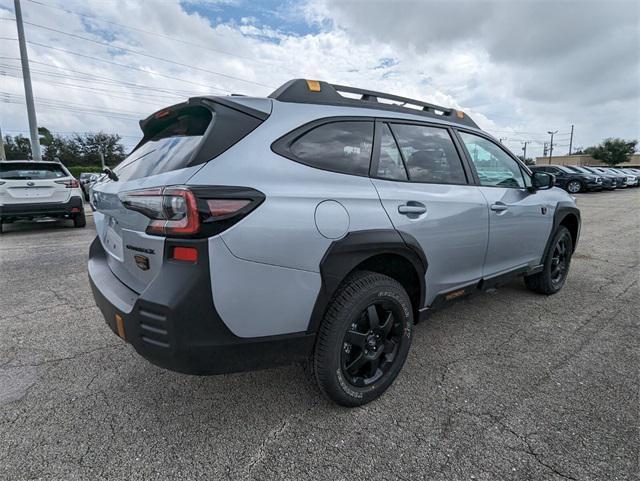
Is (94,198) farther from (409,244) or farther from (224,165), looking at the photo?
(409,244)

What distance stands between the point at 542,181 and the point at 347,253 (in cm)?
265

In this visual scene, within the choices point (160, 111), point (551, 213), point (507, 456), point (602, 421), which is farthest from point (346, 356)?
point (551, 213)

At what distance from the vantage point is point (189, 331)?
160 centimetres

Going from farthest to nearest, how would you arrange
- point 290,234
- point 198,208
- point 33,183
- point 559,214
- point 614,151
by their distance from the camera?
1. point 614,151
2. point 33,183
3. point 559,214
4. point 290,234
5. point 198,208

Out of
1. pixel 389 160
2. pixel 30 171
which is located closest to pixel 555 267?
pixel 389 160

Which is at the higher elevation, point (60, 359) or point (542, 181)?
point (542, 181)

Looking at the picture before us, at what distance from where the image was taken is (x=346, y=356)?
2.12 m

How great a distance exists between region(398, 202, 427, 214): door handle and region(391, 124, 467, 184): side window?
0.66 ft

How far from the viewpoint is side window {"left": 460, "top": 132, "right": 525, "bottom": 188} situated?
10.0ft

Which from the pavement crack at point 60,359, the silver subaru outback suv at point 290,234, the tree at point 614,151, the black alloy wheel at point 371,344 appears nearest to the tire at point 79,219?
the pavement crack at point 60,359

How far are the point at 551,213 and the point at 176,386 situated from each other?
370 centimetres

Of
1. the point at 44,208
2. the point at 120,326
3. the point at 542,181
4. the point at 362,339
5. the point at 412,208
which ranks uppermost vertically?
the point at 542,181

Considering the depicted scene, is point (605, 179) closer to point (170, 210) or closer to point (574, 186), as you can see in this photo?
point (574, 186)

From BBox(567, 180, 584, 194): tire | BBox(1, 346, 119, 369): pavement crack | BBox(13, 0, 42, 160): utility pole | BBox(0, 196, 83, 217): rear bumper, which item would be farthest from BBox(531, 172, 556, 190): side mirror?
BBox(567, 180, 584, 194): tire
